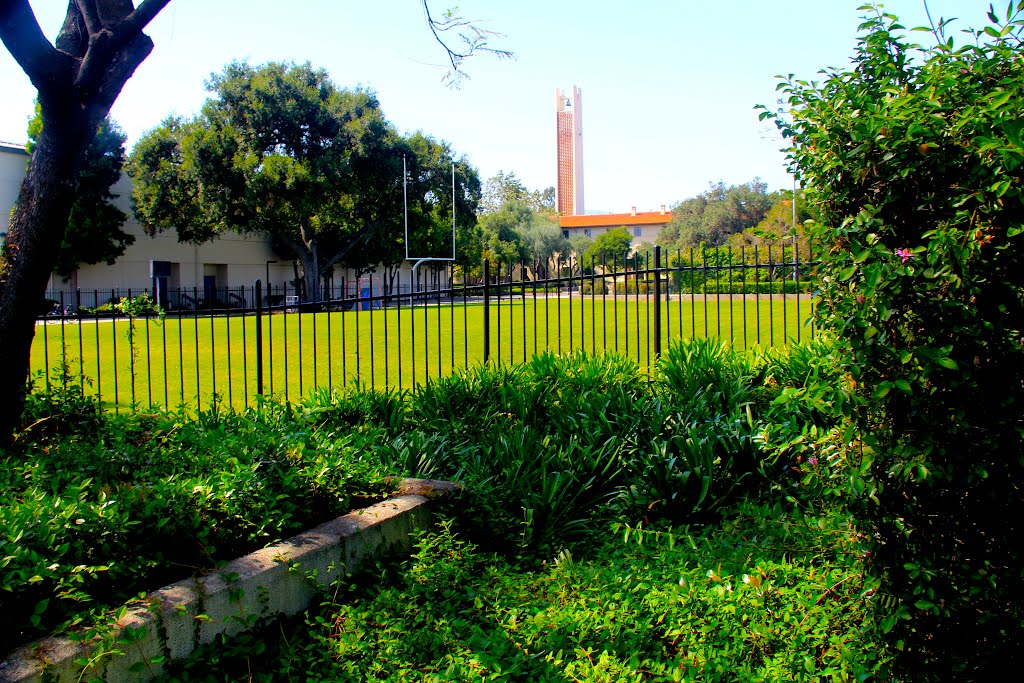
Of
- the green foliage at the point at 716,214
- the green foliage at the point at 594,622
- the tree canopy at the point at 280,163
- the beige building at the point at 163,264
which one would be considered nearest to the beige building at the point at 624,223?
the green foliage at the point at 716,214

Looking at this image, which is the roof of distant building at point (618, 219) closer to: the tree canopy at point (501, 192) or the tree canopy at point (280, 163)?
the tree canopy at point (501, 192)

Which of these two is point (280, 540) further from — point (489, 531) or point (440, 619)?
point (489, 531)

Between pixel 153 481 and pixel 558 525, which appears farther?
pixel 558 525

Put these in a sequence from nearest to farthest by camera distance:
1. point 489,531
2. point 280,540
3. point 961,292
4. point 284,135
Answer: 1. point 961,292
2. point 280,540
3. point 489,531
4. point 284,135

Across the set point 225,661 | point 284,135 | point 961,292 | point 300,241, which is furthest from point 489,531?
point 300,241

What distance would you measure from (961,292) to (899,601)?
106 cm

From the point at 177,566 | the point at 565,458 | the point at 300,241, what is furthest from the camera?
the point at 300,241

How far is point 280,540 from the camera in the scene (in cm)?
350

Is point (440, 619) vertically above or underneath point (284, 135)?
underneath

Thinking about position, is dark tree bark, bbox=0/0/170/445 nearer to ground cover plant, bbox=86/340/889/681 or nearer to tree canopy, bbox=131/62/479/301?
ground cover plant, bbox=86/340/889/681

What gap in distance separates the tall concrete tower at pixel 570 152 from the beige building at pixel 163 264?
231ft

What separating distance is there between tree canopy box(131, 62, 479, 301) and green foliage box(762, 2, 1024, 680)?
2989 cm

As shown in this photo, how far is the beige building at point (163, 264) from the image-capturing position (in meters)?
31.6

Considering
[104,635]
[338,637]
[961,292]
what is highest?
[961,292]
